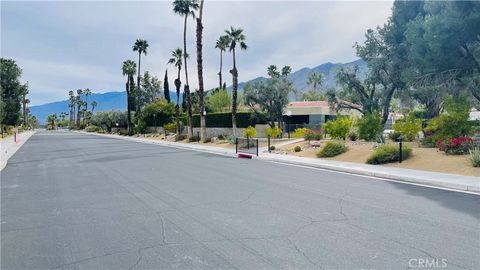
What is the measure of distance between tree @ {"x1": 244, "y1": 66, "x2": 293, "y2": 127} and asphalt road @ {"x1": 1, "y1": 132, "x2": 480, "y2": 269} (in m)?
29.5

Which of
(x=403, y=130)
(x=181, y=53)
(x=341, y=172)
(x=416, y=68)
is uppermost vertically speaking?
A: (x=181, y=53)

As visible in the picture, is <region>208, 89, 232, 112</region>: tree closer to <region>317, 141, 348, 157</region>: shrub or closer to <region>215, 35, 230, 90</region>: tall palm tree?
<region>215, 35, 230, 90</region>: tall palm tree

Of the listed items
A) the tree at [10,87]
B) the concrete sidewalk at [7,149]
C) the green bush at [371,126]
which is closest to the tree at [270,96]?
the green bush at [371,126]

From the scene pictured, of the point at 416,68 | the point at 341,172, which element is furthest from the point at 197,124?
the point at 341,172

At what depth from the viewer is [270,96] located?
4041cm

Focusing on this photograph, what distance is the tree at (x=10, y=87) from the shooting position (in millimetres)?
52656

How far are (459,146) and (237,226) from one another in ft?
39.8

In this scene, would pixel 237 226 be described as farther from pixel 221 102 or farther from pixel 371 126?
pixel 221 102

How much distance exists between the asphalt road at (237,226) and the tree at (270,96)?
2949cm

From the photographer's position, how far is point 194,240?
5.70 metres

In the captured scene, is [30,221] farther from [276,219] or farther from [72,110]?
[72,110]

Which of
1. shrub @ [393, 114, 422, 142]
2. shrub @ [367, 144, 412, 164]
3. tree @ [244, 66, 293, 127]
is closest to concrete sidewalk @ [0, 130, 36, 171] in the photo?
shrub @ [367, 144, 412, 164]

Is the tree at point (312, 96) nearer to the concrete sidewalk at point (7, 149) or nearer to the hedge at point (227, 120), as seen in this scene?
the hedge at point (227, 120)

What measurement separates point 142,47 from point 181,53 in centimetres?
1394
